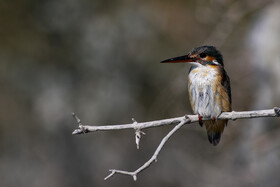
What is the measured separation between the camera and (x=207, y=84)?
5227 mm

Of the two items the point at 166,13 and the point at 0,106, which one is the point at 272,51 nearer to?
the point at 166,13

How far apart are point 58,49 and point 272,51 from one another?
159 inches

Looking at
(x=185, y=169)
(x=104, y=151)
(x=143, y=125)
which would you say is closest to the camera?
(x=143, y=125)

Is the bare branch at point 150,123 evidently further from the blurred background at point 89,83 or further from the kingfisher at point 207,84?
the blurred background at point 89,83

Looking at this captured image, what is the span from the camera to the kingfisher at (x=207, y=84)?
519 cm

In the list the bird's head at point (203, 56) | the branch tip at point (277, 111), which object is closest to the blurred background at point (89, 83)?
the bird's head at point (203, 56)

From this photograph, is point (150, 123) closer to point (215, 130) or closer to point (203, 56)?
point (203, 56)

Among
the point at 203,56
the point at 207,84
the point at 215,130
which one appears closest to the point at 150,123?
the point at 207,84

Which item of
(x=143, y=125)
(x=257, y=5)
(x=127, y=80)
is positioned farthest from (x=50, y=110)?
(x=143, y=125)

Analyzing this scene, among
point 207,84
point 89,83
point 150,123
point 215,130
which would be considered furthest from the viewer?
point 89,83

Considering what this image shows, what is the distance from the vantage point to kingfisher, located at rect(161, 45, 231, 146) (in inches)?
204

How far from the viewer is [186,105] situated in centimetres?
920

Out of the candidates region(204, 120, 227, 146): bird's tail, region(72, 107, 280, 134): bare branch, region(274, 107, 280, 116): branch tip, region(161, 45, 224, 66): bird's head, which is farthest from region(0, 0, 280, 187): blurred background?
region(274, 107, 280, 116): branch tip

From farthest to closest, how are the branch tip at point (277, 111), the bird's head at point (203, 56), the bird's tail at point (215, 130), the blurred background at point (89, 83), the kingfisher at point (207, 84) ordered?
the blurred background at point (89, 83), the bird's tail at point (215, 130), the bird's head at point (203, 56), the kingfisher at point (207, 84), the branch tip at point (277, 111)
